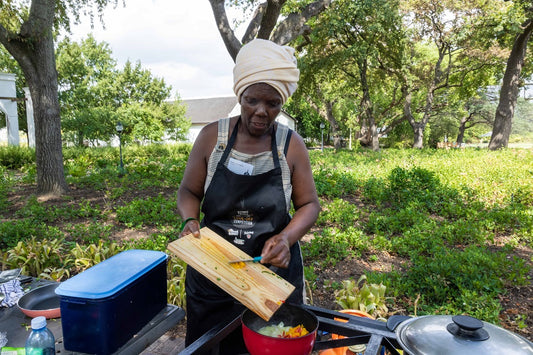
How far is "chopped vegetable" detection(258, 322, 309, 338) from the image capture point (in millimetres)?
1214

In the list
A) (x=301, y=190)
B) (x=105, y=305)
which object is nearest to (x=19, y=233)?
(x=105, y=305)

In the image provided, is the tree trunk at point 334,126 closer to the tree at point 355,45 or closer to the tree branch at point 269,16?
the tree at point 355,45

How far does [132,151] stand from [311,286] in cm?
1874

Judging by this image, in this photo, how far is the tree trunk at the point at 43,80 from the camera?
7011 mm

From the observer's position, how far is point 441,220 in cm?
607

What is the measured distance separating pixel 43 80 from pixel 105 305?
763cm

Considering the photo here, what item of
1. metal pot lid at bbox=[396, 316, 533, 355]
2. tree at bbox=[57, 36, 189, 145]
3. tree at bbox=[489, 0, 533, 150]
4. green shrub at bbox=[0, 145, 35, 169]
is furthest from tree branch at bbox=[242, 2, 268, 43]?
tree at bbox=[57, 36, 189, 145]

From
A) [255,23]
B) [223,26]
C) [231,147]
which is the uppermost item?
[255,23]

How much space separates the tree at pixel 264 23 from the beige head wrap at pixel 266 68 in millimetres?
6117

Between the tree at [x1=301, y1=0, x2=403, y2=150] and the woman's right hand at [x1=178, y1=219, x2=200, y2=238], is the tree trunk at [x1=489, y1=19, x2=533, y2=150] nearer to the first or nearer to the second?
the tree at [x1=301, y1=0, x2=403, y2=150]

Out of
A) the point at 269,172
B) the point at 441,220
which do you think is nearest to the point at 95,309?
the point at 269,172

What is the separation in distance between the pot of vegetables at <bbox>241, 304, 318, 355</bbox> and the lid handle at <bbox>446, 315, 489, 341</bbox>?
16.2 inches

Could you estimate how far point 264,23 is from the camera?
24.5 ft

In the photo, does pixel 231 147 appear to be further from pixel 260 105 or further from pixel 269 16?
pixel 269 16
